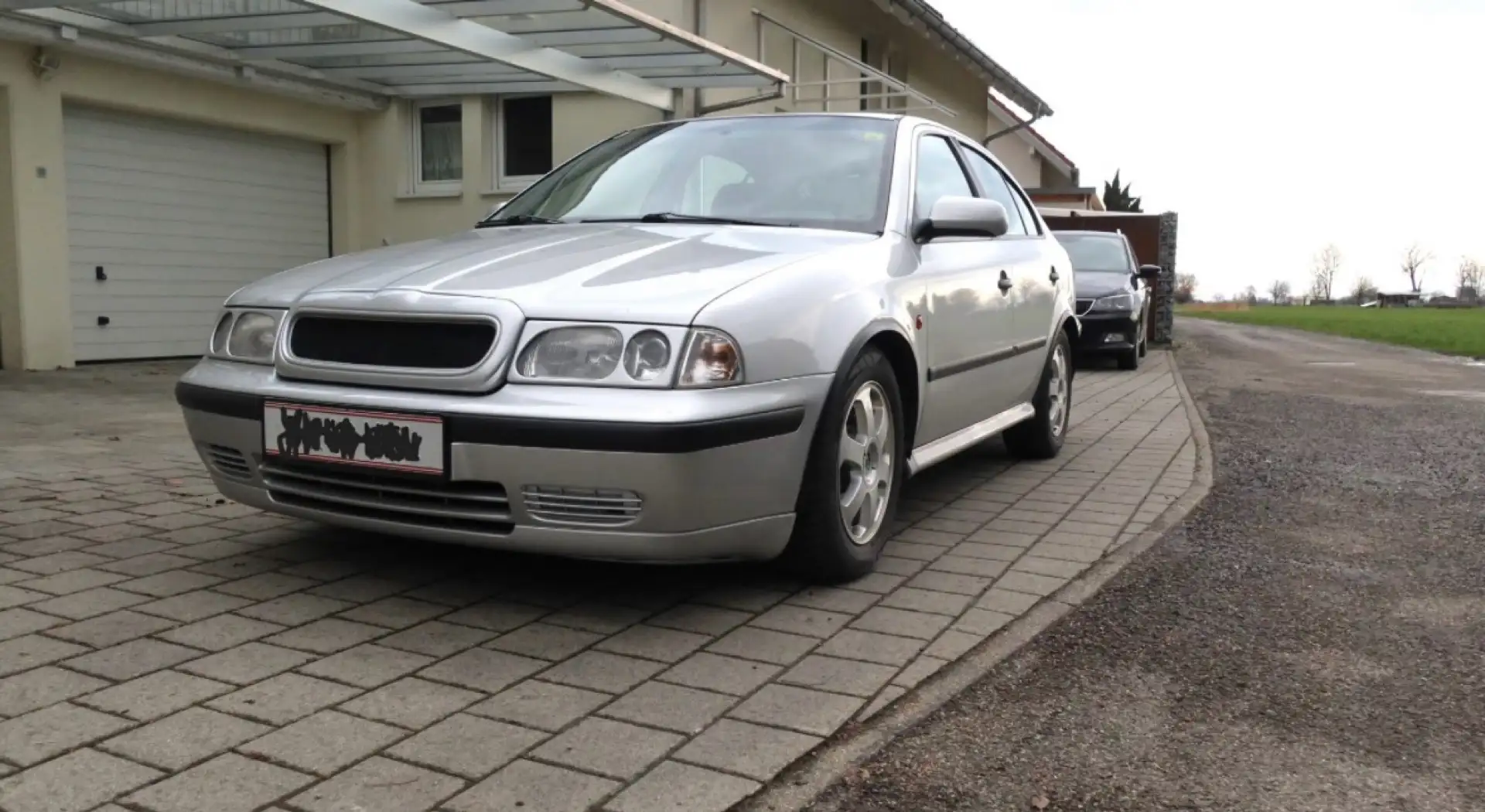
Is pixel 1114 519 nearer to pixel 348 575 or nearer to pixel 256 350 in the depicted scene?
pixel 348 575

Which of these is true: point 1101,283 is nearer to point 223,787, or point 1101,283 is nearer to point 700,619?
point 700,619

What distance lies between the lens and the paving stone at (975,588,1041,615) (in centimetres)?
368

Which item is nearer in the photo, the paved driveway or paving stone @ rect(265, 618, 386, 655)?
the paved driveway

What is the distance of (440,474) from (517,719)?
0.78m

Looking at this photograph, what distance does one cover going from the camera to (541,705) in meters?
2.82

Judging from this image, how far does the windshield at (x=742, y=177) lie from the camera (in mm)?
4387

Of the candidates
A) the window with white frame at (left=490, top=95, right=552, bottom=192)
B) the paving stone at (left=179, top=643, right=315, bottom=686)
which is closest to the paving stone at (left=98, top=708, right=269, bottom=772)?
the paving stone at (left=179, top=643, right=315, bottom=686)

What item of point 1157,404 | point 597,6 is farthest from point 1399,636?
point 597,6

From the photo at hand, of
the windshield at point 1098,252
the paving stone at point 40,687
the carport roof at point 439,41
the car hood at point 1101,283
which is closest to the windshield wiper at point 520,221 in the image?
the paving stone at point 40,687

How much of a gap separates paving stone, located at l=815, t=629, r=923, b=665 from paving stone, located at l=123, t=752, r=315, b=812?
140 centimetres

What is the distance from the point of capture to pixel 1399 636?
138 inches

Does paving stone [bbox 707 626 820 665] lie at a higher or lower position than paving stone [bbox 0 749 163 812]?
lower

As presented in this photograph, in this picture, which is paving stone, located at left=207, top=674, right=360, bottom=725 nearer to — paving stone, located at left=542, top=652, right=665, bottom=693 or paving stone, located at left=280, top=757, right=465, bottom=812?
paving stone, located at left=280, top=757, right=465, bottom=812

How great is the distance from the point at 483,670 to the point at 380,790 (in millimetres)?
698
